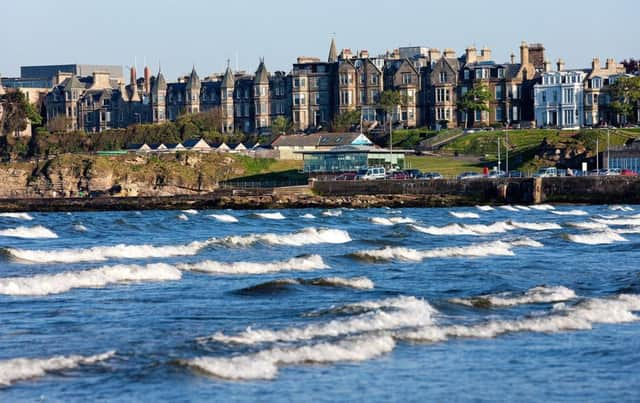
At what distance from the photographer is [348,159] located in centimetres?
10450

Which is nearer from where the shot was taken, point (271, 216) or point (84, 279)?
point (84, 279)

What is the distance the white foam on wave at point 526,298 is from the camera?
32.0 meters

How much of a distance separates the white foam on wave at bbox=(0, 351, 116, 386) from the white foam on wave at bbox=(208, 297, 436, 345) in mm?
2820

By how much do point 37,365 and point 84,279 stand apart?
14063 millimetres

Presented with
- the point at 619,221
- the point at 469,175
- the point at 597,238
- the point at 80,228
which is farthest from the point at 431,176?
the point at 597,238

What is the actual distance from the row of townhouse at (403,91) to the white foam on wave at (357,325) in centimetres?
9448

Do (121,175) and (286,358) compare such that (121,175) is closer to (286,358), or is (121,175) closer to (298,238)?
(298,238)

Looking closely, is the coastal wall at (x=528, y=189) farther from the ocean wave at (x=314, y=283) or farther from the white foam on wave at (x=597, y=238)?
the ocean wave at (x=314, y=283)

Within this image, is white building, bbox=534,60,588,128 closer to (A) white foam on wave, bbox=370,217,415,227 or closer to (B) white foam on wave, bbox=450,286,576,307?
(A) white foam on wave, bbox=370,217,415,227

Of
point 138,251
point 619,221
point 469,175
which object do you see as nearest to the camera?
point 138,251

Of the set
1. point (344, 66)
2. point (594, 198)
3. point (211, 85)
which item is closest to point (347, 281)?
point (594, 198)

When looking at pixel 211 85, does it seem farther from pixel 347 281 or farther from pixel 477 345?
pixel 477 345

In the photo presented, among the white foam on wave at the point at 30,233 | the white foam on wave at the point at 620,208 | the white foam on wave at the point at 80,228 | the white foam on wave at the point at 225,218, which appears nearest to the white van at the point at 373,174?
the white foam on wave at the point at 225,218

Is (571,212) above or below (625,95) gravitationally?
below
